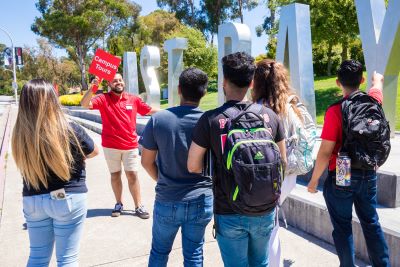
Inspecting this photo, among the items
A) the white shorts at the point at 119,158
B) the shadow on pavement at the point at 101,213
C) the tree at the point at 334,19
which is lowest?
the shadow on pavement at the point at 101,213

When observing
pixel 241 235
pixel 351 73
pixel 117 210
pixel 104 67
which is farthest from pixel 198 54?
pixel 241 235

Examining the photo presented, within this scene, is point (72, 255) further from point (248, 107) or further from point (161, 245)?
point (248, 107)

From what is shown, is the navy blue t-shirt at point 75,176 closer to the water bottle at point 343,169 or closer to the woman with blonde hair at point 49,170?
the woman with blonde hair at point 49,170

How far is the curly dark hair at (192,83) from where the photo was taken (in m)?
2.36

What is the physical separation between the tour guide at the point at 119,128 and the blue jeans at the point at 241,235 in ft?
8.83

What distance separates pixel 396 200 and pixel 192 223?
8.07 ft

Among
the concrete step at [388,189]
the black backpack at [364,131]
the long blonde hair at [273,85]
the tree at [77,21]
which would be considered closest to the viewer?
the black backpack at [364,131]

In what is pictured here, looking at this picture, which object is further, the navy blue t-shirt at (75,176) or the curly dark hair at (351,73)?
the curly dark hair at (351,73)

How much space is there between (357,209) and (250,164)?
129cm

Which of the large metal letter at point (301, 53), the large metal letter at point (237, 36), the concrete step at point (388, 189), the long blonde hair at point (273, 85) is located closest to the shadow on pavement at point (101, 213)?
the long blonde hair at point (273, 85)

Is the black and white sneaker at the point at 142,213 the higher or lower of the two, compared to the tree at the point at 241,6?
lower

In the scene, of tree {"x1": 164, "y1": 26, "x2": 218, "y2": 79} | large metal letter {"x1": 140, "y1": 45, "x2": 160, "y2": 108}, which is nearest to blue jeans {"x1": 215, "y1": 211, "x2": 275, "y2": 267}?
large metal letter {"x1": 140, "y1": 45, "x2": 160, "y2": 108}

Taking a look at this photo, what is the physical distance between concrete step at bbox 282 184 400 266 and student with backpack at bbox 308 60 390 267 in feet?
1.55

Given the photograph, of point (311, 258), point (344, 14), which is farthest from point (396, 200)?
point (344, 14)
